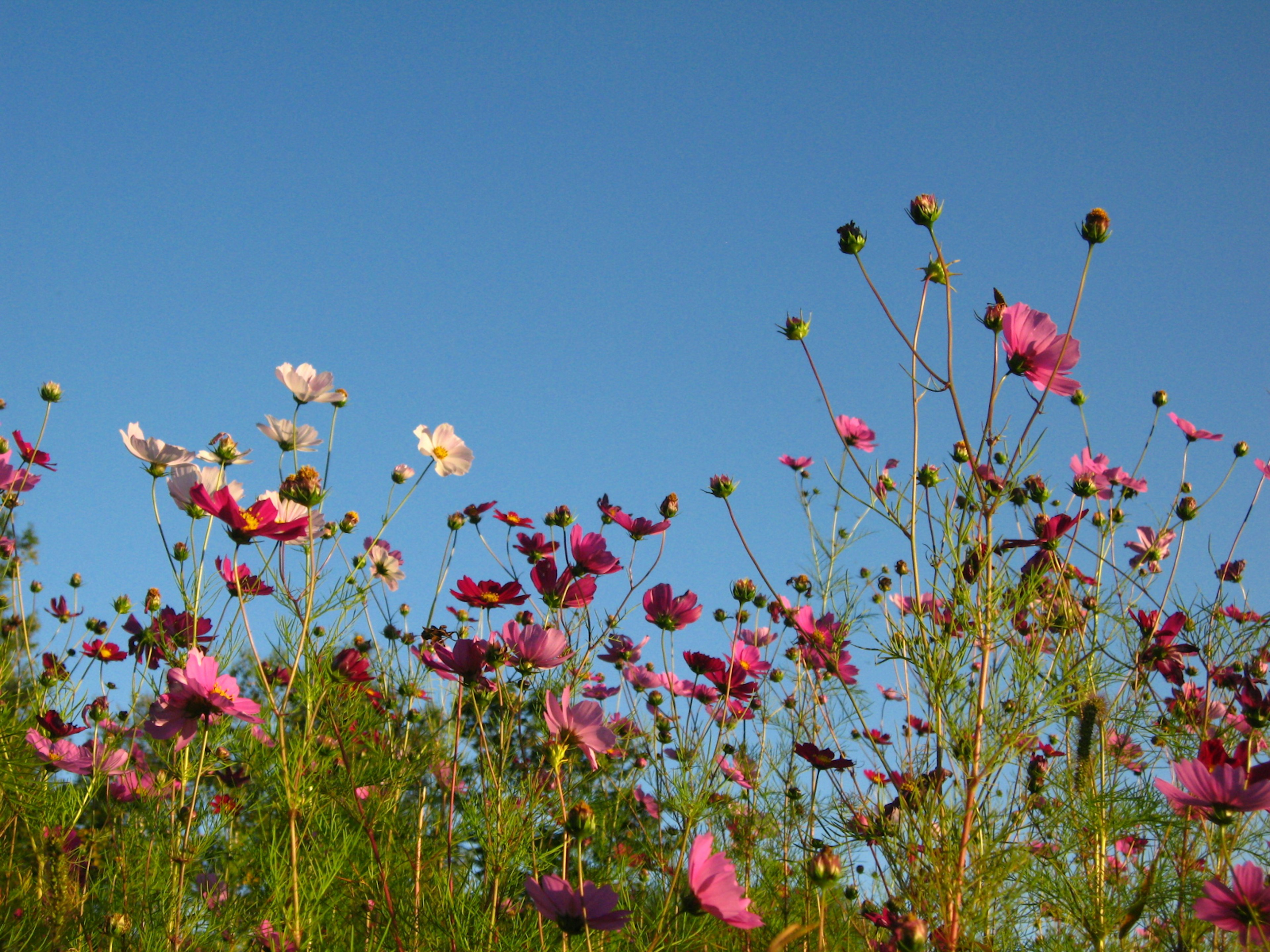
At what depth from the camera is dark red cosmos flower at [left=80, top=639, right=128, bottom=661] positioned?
2.22 metres

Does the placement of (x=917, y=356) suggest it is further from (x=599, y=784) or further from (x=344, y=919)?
(x=599, y=784)

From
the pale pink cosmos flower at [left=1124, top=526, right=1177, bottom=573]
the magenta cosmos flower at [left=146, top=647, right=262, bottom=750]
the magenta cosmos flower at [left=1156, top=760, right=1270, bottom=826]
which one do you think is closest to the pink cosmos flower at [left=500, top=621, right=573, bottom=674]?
the magenta cosmos flower at [left=146, top=647, right=262, bottom=750]

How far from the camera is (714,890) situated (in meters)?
1.02

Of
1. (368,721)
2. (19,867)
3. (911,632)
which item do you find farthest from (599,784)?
(911,632)

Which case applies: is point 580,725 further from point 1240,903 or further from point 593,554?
point 1240,903

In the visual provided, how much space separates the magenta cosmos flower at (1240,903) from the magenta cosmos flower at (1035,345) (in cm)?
76

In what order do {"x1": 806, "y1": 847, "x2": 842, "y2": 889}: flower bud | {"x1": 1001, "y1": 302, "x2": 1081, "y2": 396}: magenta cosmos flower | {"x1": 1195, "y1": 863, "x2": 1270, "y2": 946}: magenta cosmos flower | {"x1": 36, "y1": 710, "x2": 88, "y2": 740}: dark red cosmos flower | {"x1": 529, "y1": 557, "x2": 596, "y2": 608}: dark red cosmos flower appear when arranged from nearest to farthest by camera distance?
{"x1": 1195, "y1": 863, "x2": 1270, "y2": 946}: magenta cosmos flower, {"x1": 806, "y1": 847, "x2": 842, "y2": 889}: flower bud, {"x1": 1001, "y1": 302, "x2": 1081, "y2": 396}: magenta cosmos flower, {"x1": 529, "y1": 557, "x2": 596, "y2": 608}: dark red cosmos flower, {"x1": 36, "y1": 710, "x2": 88, "y2": 740}: dark red cosmos flower

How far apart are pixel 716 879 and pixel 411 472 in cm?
153

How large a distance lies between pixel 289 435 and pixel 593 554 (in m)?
0.63

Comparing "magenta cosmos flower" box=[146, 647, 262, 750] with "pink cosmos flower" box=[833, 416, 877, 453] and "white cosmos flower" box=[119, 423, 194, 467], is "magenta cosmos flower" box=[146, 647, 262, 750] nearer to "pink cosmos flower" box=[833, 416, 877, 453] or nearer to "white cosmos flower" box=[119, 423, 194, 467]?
"white cosmos flower" box=[119, 423, 194, 467]

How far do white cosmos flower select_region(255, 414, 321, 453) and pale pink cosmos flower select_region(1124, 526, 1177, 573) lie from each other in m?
1.95

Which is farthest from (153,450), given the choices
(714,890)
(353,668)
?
(714,890)

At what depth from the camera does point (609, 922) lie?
1018 millimetres

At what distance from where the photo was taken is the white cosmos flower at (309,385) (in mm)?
1561
